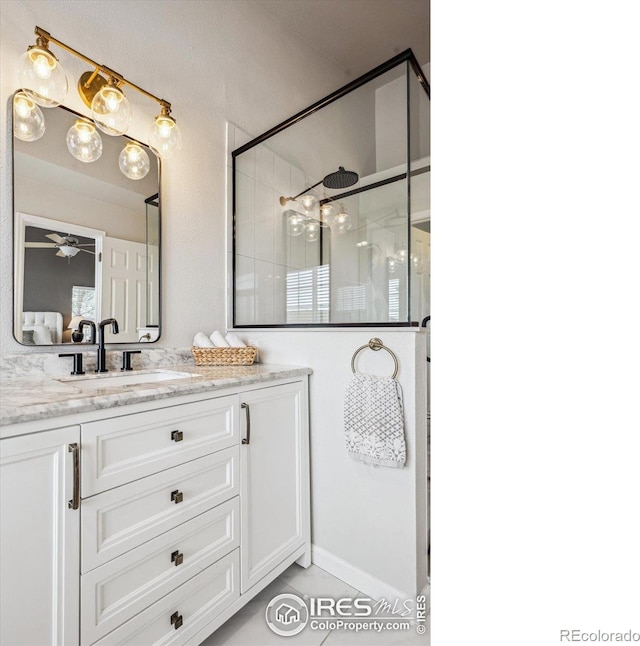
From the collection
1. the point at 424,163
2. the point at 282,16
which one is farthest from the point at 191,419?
the point at 282,16

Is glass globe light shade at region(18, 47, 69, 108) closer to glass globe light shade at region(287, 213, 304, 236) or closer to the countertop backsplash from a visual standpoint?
the countertop backsplash

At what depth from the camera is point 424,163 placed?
146 cm

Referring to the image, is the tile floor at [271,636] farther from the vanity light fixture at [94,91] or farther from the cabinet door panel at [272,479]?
the vanity light fixture at [94,91]

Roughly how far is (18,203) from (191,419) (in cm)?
101

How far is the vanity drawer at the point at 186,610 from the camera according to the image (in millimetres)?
938

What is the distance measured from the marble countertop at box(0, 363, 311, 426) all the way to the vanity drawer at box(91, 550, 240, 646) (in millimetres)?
571

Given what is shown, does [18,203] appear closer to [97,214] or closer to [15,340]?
[97,214]

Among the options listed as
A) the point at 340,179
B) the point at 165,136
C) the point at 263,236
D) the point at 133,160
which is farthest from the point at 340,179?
the point at 133,160

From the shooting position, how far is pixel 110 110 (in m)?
1.31

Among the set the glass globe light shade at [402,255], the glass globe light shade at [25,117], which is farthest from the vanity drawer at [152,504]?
the glass globe light shade at [25,117]

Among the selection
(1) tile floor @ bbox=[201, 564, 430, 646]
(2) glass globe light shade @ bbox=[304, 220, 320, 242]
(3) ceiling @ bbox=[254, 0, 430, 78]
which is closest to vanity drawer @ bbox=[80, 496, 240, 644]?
(1) tile floor @ bbox=[201, 564, 430, 646]

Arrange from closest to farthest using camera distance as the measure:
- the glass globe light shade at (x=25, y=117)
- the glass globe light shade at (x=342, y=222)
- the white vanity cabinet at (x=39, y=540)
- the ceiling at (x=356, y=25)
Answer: the white vanity cabinet at (x=39, y=540) < the glass globe light shade at (x=25, y=117) < the glass globe light shade at (x=342, y=222) < the ceiling at (x=356, y=25)

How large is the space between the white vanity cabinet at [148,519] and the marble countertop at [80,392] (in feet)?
0.09

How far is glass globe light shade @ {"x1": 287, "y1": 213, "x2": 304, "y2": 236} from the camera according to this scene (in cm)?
179
